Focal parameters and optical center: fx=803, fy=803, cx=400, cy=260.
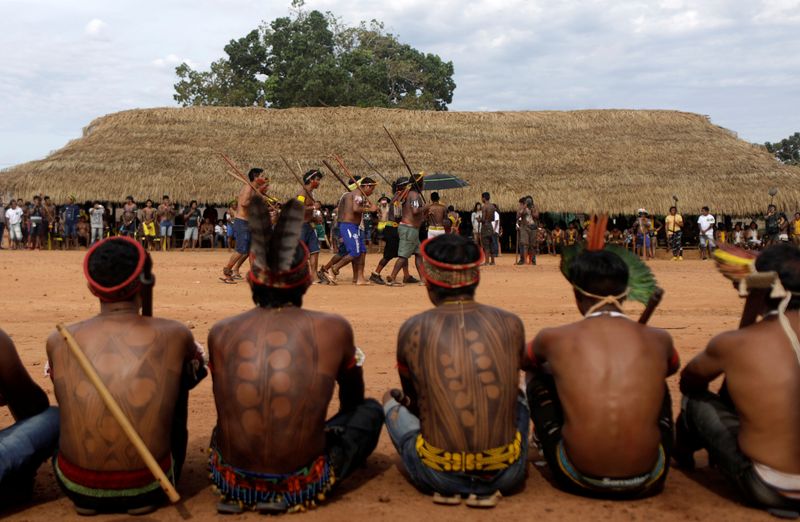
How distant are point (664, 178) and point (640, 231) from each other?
3962 mm

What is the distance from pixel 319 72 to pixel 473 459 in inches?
1607

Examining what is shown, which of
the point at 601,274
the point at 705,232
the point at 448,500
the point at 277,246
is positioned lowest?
the point at 448,500

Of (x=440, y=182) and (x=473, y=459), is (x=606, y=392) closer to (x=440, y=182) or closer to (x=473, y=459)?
(x=473, y=459)

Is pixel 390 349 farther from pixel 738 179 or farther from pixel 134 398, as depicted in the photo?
pixel 738 179

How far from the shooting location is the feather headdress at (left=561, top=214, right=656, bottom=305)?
3.61 meters

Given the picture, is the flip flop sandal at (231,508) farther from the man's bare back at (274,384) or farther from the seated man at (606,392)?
the seated man at (606,392)

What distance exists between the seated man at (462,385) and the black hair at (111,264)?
1190 millimetres

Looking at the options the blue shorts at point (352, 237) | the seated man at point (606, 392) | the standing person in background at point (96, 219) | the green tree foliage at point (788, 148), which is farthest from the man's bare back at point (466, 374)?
the green tree foliage at point (788, 148)

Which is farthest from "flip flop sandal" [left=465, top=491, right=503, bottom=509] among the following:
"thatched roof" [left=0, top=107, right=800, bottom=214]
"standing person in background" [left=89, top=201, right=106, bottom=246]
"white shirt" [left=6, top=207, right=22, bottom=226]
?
"white shirt" [left=6, top=207, right=22, bottom=226]

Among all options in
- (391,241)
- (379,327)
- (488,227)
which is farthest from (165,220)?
(379,327)

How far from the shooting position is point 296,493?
3.34 metres

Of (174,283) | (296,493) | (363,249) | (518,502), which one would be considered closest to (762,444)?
(518,502)

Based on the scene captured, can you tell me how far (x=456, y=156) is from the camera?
28.3 m

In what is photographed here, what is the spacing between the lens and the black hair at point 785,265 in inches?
130
